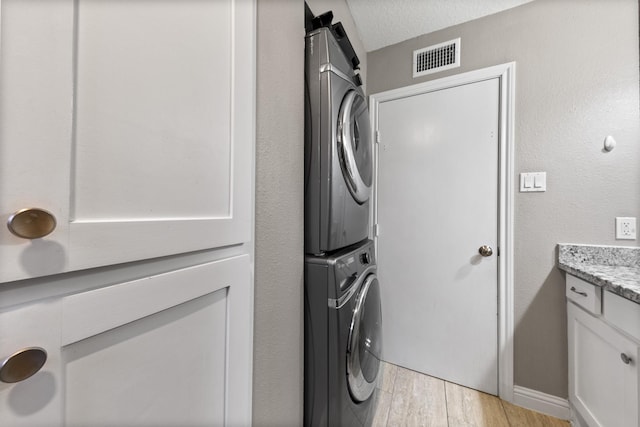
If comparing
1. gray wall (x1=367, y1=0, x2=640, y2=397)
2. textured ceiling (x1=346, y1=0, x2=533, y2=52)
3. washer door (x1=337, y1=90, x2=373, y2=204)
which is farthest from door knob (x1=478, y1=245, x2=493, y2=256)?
textured ceiling (x1=346, y1=0, x2=533, y2=52)

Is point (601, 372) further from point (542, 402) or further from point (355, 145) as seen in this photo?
point (355, 145)

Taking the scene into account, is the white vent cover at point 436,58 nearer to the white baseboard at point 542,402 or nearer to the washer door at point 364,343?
the washer door at point 364,343

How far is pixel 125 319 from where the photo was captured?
0.41 metres

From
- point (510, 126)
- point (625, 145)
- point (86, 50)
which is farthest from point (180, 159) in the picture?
point (625, 145)

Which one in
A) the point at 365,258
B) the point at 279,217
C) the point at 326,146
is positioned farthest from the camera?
the point at 365,258

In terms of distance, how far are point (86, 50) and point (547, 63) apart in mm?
2182

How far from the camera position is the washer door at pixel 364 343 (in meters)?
0.97

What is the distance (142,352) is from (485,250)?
71.9 inches

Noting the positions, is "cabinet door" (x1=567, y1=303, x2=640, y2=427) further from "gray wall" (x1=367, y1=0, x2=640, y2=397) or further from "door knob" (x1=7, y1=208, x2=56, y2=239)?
"door knob" (x1=7, y1=208, x2=56, y2=239)

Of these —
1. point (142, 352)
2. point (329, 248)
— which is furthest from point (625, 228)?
point (142, 352)

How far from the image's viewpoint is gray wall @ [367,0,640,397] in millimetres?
1344

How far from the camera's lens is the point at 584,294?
1212mm

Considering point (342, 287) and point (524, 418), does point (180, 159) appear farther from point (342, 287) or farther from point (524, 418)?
point (524, 418)

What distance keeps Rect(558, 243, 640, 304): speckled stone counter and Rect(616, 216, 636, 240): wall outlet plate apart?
61 mm
